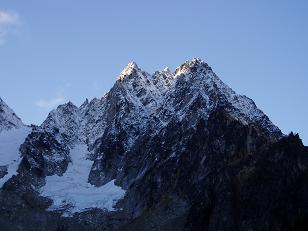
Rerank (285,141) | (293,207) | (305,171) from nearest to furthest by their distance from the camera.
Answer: (293,207)
(305,171)
(285,141)

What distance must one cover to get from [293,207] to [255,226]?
10.2 metres

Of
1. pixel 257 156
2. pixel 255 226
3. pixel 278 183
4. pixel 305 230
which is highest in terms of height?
pixel 257 156

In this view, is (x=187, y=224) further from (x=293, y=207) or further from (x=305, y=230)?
(x=305, y=230)

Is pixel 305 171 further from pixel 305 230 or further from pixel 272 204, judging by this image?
pixel 305 230

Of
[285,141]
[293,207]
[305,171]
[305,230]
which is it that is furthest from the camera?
[285,141]

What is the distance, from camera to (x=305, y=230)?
121 metres

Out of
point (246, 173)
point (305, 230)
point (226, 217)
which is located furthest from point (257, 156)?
point (305, 230)

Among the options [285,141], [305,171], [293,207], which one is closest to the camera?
[293,207]

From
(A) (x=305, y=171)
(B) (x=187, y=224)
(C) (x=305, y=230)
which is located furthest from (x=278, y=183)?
(C) (x=305, y=230)

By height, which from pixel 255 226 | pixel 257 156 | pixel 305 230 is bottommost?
pixel 305 230

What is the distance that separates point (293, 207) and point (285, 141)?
2728 cm

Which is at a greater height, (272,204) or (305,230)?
(272,204)

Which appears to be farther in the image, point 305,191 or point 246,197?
point 246,197

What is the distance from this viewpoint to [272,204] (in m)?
174
